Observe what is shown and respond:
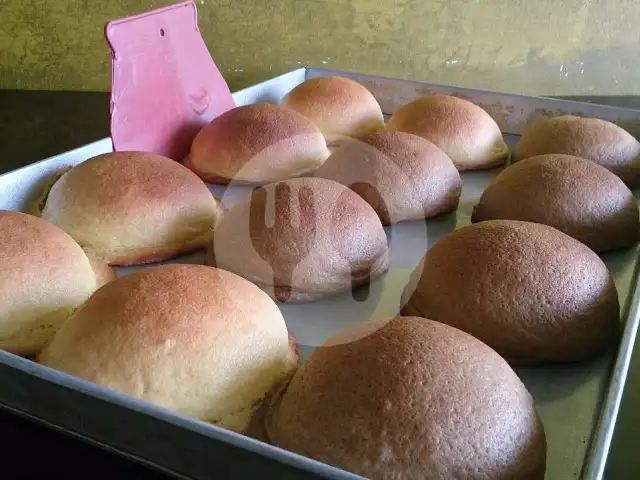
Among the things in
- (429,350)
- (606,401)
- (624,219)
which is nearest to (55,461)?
(429,350)

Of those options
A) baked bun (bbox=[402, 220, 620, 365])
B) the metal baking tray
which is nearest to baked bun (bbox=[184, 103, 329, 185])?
the metal baking tray

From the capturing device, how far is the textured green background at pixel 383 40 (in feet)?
7.04

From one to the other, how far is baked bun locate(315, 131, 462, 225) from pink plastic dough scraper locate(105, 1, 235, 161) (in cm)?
35

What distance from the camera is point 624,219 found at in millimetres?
1305

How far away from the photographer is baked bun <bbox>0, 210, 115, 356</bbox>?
960mm

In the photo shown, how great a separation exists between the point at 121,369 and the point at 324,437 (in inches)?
10.2

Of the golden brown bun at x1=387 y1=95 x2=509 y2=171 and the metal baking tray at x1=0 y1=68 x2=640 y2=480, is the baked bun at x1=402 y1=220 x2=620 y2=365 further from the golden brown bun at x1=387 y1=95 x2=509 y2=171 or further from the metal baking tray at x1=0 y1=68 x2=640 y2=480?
the golden brown bun at x1=387 y1=95 x2=509 y2=171

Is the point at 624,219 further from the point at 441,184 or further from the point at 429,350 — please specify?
the point at 429,350

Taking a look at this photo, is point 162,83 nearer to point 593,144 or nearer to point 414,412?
point 593,144

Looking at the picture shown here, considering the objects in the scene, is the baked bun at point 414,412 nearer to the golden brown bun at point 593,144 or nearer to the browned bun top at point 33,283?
the browned bun top at point 33,283

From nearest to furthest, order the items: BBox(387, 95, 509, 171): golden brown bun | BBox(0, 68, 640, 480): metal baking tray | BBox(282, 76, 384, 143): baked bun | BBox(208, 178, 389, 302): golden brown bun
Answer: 1. BBox(0, 68, 640, 480): metal baking tray
2. BBox(208, 178, 389, 302): golden brown bun
3. BBox(387, 95, 509, 171): golden brown bun
4. BBox(282, 76, 384, 143): baked bun

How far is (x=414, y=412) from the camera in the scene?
70 centimetres

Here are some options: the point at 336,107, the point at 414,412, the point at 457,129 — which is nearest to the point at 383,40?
the point at 336,107

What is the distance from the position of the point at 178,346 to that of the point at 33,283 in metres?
0.30
